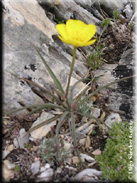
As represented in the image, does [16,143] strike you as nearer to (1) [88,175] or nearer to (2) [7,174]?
(2) [7,174]

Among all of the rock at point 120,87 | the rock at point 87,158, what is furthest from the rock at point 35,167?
the rock at point 120,87

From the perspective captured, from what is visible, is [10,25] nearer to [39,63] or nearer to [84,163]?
[39,63]

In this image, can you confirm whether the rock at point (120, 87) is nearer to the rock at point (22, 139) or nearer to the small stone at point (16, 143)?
the rock at point (22, 139)

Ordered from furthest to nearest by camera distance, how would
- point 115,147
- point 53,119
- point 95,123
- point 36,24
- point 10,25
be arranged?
point 36,24
point 10,25
point 95,123
point 53,119
point 115,147

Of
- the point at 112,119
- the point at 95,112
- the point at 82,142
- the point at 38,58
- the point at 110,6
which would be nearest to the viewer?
the point at 82,142

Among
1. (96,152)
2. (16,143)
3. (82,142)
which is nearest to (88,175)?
(96,152)

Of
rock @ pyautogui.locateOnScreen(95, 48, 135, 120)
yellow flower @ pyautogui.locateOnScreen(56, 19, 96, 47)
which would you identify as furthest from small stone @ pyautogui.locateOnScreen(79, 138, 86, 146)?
yellow flower @ pyautogui.locateOnScreen(56, 19, 96, 47)

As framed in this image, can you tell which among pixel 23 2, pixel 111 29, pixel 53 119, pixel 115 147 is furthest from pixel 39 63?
pixel 111 29
